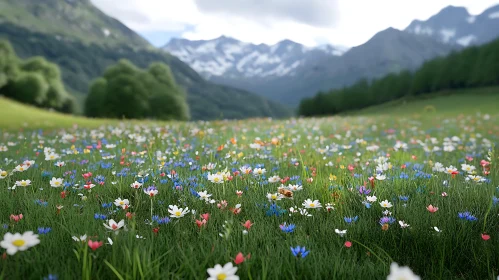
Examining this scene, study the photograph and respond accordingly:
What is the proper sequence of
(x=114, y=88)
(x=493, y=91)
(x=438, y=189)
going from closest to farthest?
(x=438, y=189) → (x=493, y=91) → (x=114, y=88)

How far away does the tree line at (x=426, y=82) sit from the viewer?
63.2 m

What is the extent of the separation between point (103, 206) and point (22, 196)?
960 mm

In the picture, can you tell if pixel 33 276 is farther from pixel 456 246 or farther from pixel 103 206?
pixel 456 246

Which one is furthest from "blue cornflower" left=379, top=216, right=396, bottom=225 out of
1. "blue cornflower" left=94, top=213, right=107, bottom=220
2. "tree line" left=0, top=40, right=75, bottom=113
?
"tree line" left=0, top=40, right=75, bottom=113

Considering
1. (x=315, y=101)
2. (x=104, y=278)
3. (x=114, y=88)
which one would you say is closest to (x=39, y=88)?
(x=114, y=88)

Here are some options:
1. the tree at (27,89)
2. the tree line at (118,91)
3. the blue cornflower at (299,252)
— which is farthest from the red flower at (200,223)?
the tree at (27,89)

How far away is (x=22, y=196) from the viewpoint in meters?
3.43

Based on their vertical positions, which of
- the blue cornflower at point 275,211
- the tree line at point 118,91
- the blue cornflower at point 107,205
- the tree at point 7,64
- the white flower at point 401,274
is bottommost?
the blue cornflower at point 275,211

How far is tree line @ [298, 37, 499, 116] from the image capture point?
63222mm

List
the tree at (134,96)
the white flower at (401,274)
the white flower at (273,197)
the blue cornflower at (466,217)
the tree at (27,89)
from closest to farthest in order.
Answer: the white flower at (401,274) < the blue cornflower at (466,217) < the white flower at (273,197) < the tree at (134,96) < the tree at (27,89)

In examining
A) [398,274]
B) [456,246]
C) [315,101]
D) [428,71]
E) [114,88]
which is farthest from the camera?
[315,101]

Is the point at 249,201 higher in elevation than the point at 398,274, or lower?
lower

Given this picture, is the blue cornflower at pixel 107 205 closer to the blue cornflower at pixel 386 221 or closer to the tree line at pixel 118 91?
the blue cornflower at pixel 386 221

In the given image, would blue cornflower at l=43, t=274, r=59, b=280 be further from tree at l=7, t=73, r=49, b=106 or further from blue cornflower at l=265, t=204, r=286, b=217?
tree at l=7, t=73, r=49, b=106
